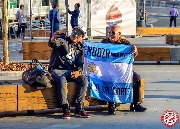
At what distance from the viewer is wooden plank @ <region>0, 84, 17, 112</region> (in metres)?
10.2

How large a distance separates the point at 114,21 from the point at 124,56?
18575 mm

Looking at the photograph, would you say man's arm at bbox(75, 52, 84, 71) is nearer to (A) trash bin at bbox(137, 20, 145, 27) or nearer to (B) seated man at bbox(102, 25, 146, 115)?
(B) seated man at bbox(102, 25, 146, 115)

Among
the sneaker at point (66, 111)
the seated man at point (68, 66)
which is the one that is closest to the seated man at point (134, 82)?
the seated man at point (68, 66)

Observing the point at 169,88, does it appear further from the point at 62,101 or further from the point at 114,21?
the point at 114,21

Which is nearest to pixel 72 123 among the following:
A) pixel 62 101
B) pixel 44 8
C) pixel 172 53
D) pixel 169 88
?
pixel 62 101

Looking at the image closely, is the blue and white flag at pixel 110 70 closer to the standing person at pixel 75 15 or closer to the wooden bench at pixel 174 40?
the wooden bench at pixel 174 40

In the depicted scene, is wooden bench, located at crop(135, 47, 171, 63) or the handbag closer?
the handbag

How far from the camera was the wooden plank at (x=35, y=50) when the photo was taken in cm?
1856

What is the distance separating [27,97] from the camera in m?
10.3

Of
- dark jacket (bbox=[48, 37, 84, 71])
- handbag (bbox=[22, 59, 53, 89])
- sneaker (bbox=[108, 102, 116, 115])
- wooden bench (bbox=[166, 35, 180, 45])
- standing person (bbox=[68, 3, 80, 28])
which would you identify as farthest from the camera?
standing person (bbox=[68, 3, 80, 28])

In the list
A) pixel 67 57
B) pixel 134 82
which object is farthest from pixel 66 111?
pixel 134 82

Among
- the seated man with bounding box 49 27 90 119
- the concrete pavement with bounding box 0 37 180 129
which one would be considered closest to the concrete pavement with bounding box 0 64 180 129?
the concrete pavement with bounding box 0 37 180 129

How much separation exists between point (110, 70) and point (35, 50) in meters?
8.03

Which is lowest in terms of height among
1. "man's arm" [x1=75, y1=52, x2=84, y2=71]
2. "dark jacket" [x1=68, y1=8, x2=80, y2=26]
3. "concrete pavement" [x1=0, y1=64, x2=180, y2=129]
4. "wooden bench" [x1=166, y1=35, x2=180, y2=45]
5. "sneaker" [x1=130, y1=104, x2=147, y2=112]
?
"concrete pavement" [x1=0, y1=64, x2=180, y2=129]
